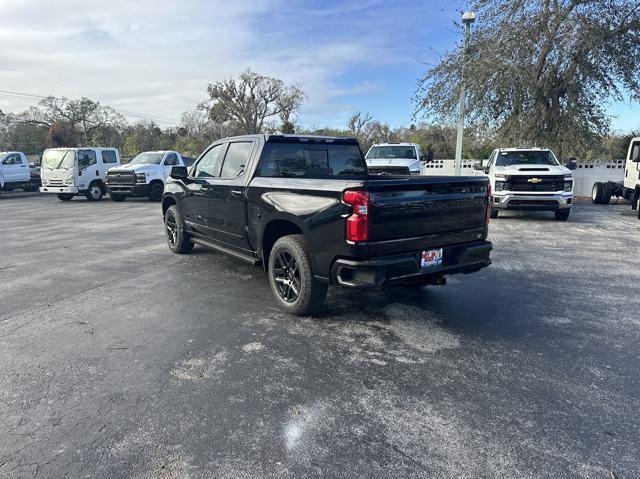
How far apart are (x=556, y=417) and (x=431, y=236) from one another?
1849 millimetres

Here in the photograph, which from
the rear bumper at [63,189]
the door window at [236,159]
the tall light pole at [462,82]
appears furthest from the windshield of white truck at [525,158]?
the rear bumper at [63,189]

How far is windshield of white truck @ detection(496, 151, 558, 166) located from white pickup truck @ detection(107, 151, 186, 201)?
38.7 ft

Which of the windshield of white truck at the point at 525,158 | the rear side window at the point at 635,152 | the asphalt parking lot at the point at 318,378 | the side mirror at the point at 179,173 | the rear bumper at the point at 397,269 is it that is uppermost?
the rear side window at the point at 635,152

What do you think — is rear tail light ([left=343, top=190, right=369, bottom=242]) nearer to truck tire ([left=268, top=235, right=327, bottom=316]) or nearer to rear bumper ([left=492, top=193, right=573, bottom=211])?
truck tire ([left=268, top=235, right=327, bottom=316])

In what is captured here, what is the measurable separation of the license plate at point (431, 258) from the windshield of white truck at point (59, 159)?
17966 millimetres

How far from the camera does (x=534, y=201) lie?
11.1 meters

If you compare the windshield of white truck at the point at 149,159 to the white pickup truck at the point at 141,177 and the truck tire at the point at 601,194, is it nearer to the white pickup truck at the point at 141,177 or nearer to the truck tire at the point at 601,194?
the white pickup truck at the point at 141,177

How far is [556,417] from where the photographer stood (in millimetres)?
2795

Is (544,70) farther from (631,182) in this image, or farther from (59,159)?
(59,159)

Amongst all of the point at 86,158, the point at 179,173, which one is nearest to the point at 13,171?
the point at 86,158

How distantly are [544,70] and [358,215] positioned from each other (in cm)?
1593

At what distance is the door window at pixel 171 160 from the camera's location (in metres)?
18.0

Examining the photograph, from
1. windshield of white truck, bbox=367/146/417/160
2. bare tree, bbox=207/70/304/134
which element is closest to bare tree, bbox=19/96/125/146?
bare tree, bbox=207/70/304/134

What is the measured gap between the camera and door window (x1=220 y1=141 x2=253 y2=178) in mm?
5371
